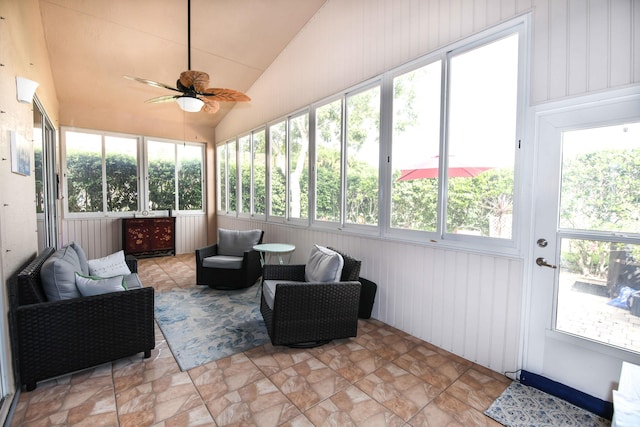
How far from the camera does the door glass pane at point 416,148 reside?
2744mm

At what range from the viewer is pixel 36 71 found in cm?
307

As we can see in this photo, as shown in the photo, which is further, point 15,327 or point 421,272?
point 421,272

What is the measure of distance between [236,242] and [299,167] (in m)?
1.58

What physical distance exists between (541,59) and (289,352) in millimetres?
3024

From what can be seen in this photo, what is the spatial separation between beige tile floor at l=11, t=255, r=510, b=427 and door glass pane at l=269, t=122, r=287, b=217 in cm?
287

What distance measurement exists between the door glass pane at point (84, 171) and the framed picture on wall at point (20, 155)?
3969mm

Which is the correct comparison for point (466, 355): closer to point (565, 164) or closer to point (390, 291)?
point (390, 291)

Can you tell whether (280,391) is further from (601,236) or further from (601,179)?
(601,179)

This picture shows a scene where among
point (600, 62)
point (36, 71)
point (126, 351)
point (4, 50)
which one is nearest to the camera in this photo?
point (600, 62)

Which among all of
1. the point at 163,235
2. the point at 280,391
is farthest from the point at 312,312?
the point at 163,235

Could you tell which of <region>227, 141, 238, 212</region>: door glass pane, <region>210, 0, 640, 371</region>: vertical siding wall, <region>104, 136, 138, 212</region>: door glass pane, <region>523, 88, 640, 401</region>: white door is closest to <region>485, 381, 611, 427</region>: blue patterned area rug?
<region>523, 88, 640, 401</region>: white door

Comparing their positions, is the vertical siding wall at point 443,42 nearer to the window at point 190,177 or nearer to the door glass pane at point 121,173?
the window at point 190,177

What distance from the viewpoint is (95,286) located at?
2229mm

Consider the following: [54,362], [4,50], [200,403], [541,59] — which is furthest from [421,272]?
[4,50]
